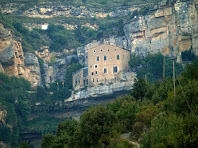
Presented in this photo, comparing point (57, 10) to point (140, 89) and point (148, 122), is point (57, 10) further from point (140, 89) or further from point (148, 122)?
point (148, 122)

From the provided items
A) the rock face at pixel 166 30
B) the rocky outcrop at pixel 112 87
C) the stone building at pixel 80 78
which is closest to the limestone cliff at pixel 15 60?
the stone building at pixel 80 78

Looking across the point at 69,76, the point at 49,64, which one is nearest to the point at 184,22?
the point at 69,76

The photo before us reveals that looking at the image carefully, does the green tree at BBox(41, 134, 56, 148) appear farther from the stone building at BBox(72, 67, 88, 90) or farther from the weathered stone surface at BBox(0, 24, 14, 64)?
the weathered stone surface at BBox(0, 24, 14, 64)

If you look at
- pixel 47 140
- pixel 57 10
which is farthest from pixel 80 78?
pixel 57 10

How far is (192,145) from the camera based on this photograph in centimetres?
1655

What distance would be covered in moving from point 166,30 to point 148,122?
33.7 metres

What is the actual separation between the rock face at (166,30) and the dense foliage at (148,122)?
74.0 feet

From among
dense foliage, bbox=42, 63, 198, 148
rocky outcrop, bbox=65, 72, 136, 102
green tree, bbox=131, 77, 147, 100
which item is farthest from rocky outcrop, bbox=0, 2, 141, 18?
dense foliage, bbox=42, 63, 198, 148

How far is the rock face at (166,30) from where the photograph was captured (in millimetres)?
53031

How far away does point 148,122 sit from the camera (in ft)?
78.6

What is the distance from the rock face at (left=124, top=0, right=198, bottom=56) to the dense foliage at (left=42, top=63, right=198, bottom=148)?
74.0 feet

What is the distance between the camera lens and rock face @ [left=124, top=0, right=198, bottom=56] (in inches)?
2088

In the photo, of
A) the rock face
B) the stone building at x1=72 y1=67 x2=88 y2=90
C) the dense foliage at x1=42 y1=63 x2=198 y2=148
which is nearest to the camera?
the dense foliage at x1=42 y1=63 x2=198 y2=148

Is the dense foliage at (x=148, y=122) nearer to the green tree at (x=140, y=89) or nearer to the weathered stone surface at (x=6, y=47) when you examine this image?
the green tree at (x=140, y=89)
